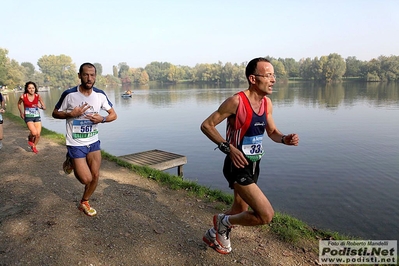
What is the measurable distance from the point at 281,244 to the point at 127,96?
65.3 m

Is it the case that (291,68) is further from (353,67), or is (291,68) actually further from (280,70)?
(353,67)

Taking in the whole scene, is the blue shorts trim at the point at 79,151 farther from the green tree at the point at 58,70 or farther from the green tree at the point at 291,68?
the green tree at the point at 58,70

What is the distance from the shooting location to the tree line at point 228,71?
98.7m

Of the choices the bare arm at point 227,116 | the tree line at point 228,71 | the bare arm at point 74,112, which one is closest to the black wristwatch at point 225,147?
the bare arm at point 227,116

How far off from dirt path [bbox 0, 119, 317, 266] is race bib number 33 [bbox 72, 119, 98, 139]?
1444 millimetres

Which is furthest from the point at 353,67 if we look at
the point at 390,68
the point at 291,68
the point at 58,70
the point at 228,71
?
the point at 58,70

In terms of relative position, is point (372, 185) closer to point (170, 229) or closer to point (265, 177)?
point (265, 177)

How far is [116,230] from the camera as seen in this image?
16.0ft

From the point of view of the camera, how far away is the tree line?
98.7 metres

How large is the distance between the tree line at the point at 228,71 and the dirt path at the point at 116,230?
78.9 metres

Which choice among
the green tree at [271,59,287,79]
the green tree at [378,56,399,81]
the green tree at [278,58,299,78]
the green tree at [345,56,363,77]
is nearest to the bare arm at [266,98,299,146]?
the green tree at [378,56,399,81]

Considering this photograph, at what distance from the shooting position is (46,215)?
533 cm

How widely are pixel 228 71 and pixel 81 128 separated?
136m

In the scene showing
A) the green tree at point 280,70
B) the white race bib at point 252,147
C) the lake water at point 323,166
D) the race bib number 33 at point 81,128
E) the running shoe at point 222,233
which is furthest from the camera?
the green tree at point 280,70
